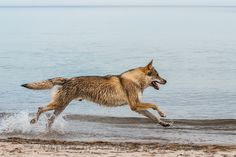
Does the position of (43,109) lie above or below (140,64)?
above

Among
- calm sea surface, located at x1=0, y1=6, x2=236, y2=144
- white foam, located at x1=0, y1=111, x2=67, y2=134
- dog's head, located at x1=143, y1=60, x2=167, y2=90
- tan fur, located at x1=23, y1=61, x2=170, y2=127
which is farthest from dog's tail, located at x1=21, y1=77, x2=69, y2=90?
calm sea surface, located at x1=0, y1=6, x2=236, y2=144

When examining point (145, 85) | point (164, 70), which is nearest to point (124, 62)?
point (164, 70)

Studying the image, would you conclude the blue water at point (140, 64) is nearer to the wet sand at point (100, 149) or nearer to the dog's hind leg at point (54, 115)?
the dog's hind leg at point (54, 115)

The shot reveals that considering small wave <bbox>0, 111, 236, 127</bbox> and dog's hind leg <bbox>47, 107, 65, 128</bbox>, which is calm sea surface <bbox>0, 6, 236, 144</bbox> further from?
dog's hind leg <bbox>47, 107, 65, 128</bbox>

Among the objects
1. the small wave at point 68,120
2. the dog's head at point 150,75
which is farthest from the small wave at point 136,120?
the dog's head at point 150,75

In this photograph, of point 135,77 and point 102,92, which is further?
point 135,77

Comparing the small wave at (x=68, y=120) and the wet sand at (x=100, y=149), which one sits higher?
the wet sand at (x=100, y=149)

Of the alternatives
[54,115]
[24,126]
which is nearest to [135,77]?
[54,115]

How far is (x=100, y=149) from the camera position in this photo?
9.64 m

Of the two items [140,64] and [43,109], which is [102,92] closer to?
[43,109]

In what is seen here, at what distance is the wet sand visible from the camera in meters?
9.15

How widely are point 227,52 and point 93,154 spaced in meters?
25.6

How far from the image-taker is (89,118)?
48.4ft

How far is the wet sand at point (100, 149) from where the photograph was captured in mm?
9148
